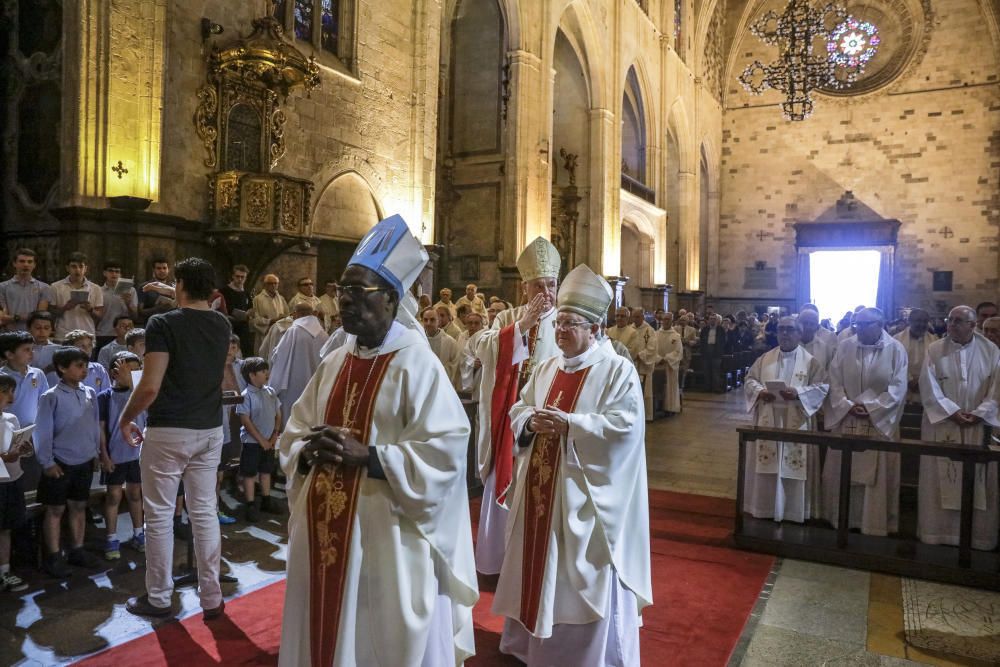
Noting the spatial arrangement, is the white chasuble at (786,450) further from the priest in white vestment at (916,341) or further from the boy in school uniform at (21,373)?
the boy in school uniform at (21,373)

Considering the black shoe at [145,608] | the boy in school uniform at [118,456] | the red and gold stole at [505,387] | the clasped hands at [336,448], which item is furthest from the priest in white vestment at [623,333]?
the clasped hands at [336,448]

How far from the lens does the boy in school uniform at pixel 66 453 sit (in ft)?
15.6

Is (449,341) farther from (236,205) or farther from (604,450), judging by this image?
(604,450)

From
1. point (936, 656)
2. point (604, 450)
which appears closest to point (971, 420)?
point (936, 656)

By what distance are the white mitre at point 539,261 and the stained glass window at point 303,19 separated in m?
7.72

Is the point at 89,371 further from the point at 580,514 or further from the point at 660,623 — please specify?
the point at 660,623

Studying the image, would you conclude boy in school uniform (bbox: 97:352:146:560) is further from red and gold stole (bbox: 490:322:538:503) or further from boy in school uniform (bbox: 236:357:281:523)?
red and gold stole (bbox: 490:322:538:503)

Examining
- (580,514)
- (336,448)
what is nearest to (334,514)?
(336,448)

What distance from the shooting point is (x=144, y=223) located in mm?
8609

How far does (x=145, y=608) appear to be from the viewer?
4.12 metres

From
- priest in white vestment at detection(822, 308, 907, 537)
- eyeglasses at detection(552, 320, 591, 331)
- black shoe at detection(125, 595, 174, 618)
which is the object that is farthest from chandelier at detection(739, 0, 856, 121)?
black shoe at detection(125, 595, 174, 618)

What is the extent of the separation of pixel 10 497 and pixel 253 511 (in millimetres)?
1959

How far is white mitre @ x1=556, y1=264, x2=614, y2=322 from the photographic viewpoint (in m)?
3.79

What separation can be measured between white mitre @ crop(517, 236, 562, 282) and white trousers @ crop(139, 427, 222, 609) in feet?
7.73
